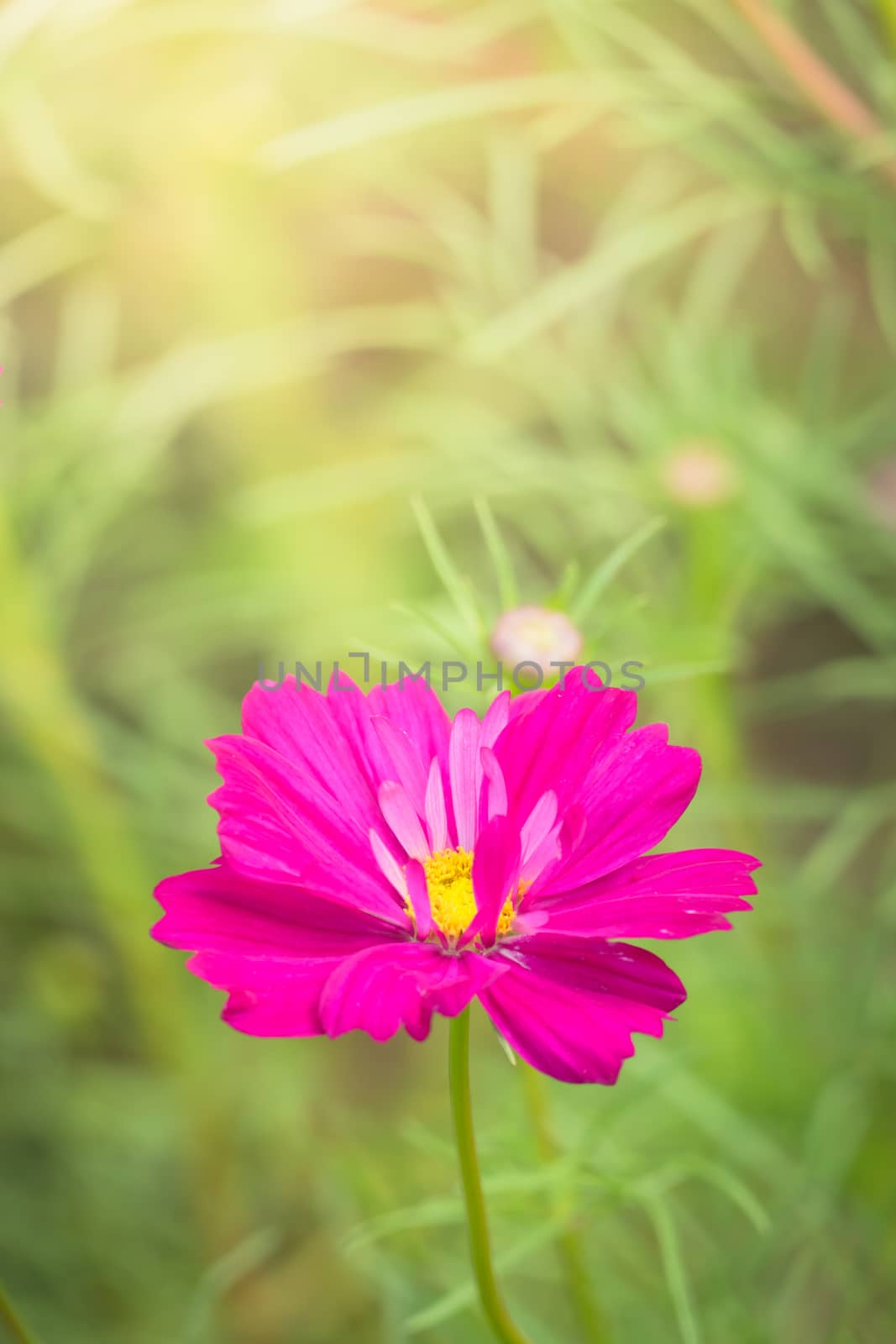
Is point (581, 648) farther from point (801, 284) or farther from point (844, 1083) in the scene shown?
point (801, 284)

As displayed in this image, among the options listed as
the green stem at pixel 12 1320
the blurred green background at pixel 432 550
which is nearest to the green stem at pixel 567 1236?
the blurred green background at pixel 432 550

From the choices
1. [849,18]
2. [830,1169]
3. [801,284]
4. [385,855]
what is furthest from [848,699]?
[385,855]

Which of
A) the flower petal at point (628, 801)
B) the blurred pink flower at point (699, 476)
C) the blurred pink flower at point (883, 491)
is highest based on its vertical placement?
the blurred pink flower at point (883, 491)

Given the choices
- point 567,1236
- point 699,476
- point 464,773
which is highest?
point 699,476

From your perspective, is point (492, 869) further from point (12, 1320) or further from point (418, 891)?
point (12, 1320)

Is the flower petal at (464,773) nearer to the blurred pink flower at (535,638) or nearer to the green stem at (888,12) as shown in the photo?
the blurred pink flower at (535,638)

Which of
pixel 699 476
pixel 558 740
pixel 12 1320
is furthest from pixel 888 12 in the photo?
pixel 12 1320
